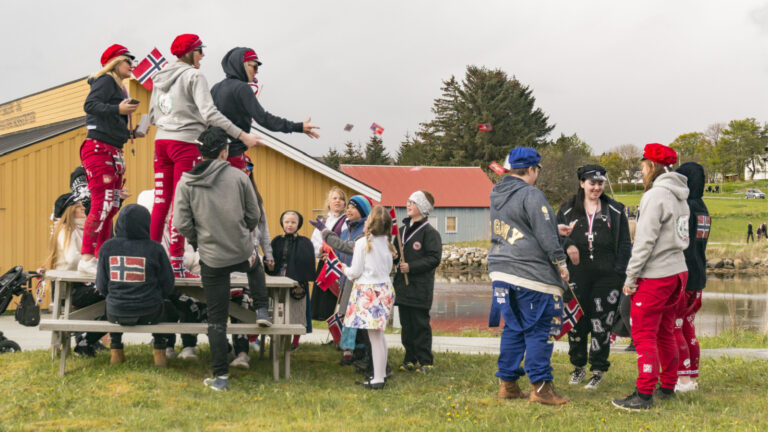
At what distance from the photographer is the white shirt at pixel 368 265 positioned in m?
6.65

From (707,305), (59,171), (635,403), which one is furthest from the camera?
(707,305)

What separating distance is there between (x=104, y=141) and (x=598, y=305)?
477cm

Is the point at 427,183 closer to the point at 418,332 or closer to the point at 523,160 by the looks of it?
the point at 418,332

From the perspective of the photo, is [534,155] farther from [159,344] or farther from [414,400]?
[159,344]

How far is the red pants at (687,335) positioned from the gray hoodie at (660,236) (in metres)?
0.67

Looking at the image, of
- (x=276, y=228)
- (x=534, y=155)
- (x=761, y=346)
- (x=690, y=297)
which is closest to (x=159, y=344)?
(x=534, y=155)

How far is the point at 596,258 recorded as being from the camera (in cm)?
649

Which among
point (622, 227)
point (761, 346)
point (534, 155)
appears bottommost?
point (761, 346)

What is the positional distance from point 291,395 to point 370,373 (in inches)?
42.3

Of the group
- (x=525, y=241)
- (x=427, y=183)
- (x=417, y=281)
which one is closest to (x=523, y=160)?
(x=525, y=241)

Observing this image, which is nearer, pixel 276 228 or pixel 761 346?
pixel 761 346

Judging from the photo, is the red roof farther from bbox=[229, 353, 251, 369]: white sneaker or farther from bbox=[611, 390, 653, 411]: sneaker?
bbox=[611, 390, 653, 411]: sneaker

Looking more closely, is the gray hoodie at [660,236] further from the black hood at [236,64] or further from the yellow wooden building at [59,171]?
the yellow wooden building at [59,171]

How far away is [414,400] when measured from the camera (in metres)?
5.93
